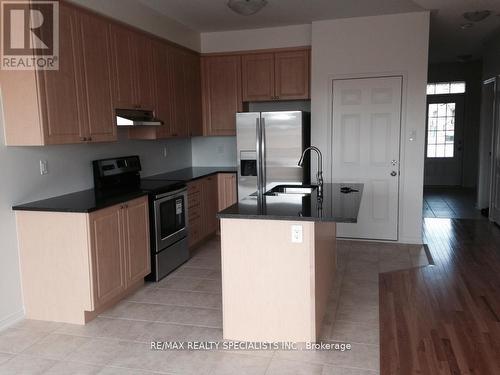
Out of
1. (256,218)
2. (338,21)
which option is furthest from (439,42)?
(256,218)

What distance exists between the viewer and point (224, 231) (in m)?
2.87

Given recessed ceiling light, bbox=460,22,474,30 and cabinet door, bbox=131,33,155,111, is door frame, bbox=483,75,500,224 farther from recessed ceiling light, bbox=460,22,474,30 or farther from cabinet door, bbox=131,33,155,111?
cabinet door, bbox=131,33,155,111

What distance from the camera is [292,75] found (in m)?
5.71

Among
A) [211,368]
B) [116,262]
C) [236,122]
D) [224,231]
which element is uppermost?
[236,122]

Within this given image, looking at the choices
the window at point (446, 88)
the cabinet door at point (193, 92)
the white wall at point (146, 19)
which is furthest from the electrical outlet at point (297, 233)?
the window at point (446, 88)

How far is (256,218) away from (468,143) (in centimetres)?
854

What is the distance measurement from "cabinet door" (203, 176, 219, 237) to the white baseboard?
7.94 feet

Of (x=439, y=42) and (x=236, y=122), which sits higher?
(x=439, y=42)

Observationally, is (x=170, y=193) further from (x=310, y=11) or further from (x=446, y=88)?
(x=446, y=88)

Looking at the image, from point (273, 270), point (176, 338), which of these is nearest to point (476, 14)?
point (273, 270)

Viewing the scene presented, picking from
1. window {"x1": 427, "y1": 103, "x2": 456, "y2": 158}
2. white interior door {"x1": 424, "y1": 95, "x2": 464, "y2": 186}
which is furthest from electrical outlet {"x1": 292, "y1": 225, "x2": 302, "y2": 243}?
window {"x1": 427, "y1": 103, "x2": 456, "y2": 158}

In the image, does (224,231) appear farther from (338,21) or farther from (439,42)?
(439,42)

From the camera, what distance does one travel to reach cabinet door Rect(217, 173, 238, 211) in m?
5.80

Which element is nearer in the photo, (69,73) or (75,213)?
(75,213)
